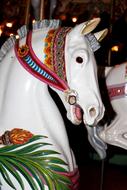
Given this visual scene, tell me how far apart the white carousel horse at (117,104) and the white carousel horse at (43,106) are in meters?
0.94

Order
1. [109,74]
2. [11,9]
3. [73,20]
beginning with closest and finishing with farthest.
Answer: [109,74], [73,20], [11,9]

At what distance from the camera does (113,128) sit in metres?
2.09

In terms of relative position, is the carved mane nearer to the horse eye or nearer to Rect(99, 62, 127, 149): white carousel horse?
the horse eye

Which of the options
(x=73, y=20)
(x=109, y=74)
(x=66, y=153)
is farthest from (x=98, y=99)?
(x=73, y=20)

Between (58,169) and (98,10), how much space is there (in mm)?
4393

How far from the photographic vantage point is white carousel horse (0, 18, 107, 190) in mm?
1057

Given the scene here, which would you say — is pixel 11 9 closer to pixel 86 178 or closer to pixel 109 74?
pixel 86 178

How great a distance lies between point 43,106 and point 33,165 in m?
0.17

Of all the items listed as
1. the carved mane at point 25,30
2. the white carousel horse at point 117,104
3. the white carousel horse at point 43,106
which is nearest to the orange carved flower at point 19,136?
the white carousel horse at point 43,106

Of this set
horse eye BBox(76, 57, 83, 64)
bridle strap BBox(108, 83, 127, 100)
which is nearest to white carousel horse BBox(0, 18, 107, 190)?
horse eye BBox(76, 57, 83, 64)

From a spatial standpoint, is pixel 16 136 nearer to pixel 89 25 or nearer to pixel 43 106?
pixel 43 106

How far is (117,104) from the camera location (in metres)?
2.04

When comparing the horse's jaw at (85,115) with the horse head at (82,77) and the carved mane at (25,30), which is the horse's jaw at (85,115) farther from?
the carved mane at (25,30)

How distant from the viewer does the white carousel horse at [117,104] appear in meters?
1.99
